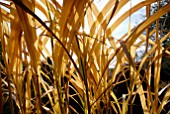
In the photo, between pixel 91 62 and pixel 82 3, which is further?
pixel 91 62

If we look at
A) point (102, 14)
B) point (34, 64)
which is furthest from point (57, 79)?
point (102, 14)

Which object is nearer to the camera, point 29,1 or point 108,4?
point 29,1

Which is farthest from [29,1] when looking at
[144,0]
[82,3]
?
[144,0]

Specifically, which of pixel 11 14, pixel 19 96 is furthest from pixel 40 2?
pixel 19 96

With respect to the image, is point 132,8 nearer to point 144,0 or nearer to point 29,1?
point 144,0

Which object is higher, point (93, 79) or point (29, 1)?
point (29, 1)

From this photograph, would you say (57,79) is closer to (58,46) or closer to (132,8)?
(58,46)

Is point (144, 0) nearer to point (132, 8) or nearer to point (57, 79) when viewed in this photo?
point (132, 8)

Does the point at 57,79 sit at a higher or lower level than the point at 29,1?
lower
